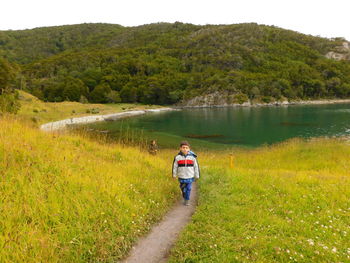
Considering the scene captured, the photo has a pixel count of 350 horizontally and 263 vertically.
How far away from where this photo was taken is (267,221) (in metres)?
6.10

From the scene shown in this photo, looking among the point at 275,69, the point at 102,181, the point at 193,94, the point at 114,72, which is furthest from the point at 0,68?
the point at 275,69

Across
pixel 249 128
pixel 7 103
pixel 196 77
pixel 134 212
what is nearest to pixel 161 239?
pixel 134 212

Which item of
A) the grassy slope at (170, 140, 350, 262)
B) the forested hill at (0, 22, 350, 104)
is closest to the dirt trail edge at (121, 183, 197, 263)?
the grassy slope at (170, 140, 350, 262)

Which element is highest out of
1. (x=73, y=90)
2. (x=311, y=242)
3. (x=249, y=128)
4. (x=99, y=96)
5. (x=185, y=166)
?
(x=73, y=90)

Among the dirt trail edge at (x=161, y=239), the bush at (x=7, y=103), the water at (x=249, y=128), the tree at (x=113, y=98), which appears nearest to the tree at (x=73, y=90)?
the tree at (x=113, y=98)

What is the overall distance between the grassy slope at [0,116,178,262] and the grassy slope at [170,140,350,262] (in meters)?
1.42

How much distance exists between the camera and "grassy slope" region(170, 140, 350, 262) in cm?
473

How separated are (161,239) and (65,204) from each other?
8.06 ft

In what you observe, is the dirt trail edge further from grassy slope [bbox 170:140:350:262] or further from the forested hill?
the forested hill

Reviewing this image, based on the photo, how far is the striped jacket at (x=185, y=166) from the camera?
26.7 feet

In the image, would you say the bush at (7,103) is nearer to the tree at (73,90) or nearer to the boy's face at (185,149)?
the boy's face at (185,149)

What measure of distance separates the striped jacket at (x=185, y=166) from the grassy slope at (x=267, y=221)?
1.02m

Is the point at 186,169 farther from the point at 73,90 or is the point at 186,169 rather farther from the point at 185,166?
the point at 73,90

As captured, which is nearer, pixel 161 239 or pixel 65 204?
pixel 65 204
